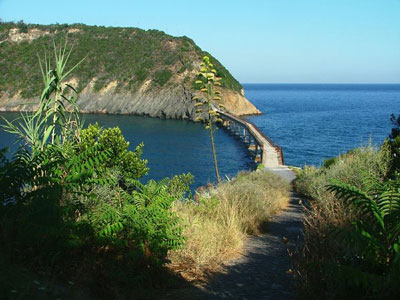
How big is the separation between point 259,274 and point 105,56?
98.1 m

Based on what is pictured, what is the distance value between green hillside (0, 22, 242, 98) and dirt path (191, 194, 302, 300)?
254 ft

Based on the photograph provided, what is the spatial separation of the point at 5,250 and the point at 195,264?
2.54 m

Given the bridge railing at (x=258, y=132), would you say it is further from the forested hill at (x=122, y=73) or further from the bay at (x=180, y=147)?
the forested hill at (x=122, y=73)

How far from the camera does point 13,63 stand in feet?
314

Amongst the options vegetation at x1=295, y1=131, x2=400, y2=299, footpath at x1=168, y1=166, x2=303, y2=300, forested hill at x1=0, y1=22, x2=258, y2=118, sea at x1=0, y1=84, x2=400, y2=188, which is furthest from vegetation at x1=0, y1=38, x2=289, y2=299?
forested hill at x1=0, y1=22, x2=258, y2=118

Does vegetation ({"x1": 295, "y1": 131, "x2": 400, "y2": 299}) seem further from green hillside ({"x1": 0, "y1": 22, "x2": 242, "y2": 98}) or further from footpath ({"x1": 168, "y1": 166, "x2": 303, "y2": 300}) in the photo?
green hillside ({"x1": 0, "y1": 22, "x2": 242, "y2": 98})

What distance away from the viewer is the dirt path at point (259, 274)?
537 centimetres

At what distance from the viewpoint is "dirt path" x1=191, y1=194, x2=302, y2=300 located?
17.6 feet

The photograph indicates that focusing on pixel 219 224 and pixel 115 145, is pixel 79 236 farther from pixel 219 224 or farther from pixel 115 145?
pixel 115 145

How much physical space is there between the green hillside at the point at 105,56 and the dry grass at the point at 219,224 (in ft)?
248

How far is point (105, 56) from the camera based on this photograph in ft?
325

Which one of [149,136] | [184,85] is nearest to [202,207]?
[149,136]

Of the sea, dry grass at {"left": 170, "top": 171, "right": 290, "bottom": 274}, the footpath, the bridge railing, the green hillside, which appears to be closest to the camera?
the footpath

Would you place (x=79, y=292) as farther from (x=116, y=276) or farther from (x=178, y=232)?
(x=178, y=232)
